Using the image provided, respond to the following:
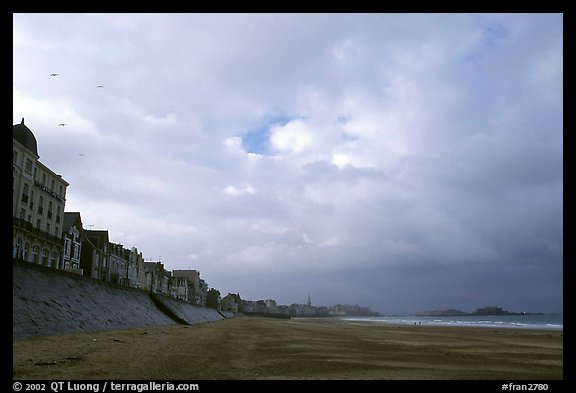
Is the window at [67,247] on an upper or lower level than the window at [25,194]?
lower

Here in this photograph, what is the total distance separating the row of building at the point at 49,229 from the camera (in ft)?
169

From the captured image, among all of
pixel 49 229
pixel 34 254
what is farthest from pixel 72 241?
pixel 34 254

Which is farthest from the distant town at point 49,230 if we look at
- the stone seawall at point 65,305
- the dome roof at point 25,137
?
the stone seawall at point 65,305

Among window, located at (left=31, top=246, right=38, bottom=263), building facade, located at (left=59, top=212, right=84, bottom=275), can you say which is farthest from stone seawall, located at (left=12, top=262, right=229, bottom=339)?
building facade, located at (left=59, top=212, right=84, bottom=275)

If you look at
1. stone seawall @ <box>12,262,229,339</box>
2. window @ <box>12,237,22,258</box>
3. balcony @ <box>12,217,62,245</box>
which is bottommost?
stone seawall @ <box>12,262,229,339</box>

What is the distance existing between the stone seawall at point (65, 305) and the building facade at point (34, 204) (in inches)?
609

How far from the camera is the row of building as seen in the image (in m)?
51.4

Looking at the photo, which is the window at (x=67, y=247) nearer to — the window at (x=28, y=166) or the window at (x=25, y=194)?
the window at (x=25, y=194)

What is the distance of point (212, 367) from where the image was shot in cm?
1412

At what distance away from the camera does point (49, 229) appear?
2395 inches

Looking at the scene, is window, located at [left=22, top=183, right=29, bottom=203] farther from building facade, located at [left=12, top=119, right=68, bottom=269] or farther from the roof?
the roof

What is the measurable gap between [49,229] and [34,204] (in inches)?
222
